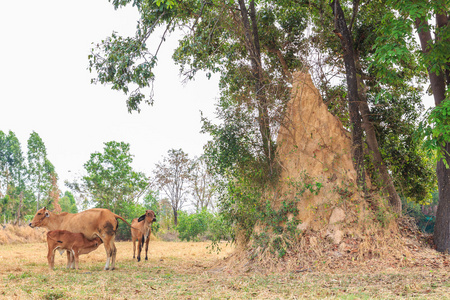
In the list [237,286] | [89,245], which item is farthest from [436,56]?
[89,245]

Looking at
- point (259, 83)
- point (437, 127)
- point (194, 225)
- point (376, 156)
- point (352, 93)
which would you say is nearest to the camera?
point (437, 127)

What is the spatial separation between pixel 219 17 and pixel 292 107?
10.2 ft

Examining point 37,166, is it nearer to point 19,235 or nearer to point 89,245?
point 19,235

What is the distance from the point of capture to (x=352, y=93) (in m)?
10.5

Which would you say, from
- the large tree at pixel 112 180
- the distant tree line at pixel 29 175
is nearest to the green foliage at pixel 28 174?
the distant tree line at pixel 29 175

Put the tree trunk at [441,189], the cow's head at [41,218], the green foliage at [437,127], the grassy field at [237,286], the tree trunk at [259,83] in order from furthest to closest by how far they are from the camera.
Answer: the cow's head at [41,218], the tree trunk at [259,83], the tree trunk at [441,189], the green foliage at [437,127], the grassy field at [237,286]

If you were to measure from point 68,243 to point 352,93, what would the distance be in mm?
8252

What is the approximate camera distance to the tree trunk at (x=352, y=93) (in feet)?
32.3

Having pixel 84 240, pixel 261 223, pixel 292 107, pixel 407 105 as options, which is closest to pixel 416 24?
pixel 407 105

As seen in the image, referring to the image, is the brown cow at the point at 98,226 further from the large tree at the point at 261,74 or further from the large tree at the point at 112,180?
the large tree at the point at 112,180

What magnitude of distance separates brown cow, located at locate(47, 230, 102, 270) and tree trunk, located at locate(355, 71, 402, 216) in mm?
7692

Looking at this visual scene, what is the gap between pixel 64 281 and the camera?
7250mm

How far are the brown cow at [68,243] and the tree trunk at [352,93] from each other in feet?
22.6

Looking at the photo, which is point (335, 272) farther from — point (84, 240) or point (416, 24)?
point (416, 24)
